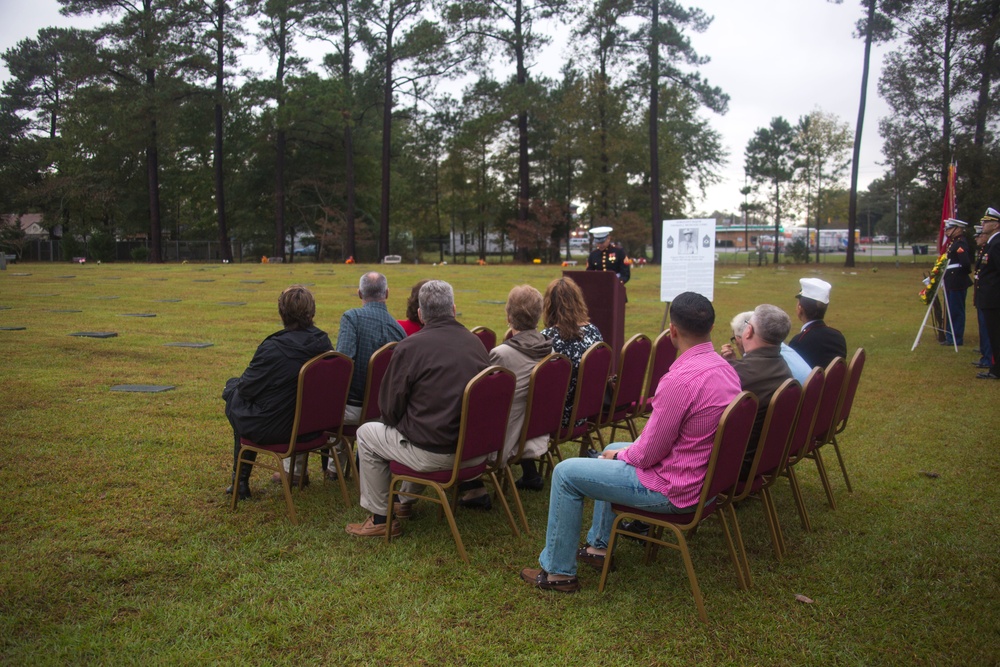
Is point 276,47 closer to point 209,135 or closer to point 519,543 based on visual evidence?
point 209,135

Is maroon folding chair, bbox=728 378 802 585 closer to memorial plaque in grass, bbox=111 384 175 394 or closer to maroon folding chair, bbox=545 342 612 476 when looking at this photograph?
maroon folding chair, bbox=545 342 612 476

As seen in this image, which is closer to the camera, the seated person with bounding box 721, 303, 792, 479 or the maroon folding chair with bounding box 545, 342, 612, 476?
the seated person with bounding box 721, 303, 792, 479

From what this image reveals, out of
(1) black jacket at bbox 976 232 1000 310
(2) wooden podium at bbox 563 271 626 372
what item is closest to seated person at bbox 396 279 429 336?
(2) wooden podium at bbox 563 271 626 372

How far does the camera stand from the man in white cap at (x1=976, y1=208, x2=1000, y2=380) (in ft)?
29.0

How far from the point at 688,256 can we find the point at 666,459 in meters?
7.60

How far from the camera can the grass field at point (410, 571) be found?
118 inches

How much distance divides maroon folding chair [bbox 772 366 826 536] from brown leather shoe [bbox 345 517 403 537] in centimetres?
208

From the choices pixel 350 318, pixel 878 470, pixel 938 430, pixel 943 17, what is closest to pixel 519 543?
pixel 350 318

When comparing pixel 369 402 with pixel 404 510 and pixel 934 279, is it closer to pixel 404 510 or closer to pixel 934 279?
pixel 404 510

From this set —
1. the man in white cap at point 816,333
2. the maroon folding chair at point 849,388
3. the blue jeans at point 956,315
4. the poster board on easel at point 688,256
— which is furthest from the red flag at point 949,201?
the maroon folding chair at point 849,388

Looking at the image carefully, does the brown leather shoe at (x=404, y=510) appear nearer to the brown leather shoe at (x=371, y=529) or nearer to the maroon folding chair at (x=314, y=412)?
the brown leather shoe at (x=371, y=529)

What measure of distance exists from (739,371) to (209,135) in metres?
42.4

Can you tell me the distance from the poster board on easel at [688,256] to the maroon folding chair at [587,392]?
5.59 meters

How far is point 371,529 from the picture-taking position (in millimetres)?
4062
